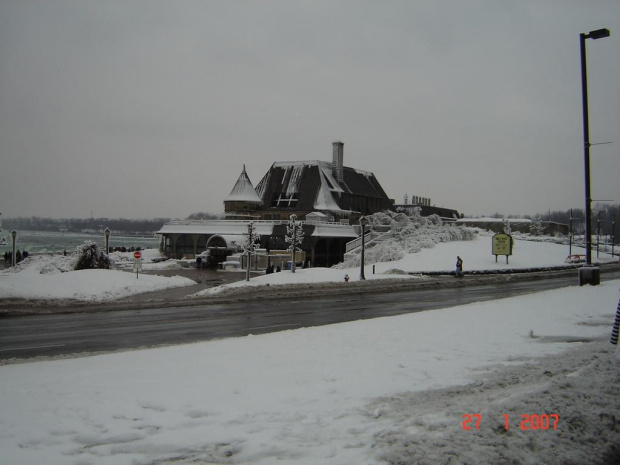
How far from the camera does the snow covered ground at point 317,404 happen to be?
5.44m

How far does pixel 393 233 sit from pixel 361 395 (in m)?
52.3

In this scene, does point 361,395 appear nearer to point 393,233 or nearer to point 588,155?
point 588,155

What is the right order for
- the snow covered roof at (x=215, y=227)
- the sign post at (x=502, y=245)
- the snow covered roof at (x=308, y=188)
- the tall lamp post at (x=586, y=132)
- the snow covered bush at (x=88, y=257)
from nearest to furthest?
1. the tall lamp post at (x=586, y=132)
2. the snow covered bush at (x=88, y=257)
3. the sign post at (x=502, y=245)
4. the snow covered roof at (x=215, y=227)
5. the snow covered roof at (x=308, y=188)

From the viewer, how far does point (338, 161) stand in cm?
7412

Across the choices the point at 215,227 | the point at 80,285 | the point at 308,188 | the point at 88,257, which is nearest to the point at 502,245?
the point at 308,188

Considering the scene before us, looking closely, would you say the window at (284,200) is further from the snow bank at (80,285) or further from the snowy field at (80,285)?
the snow bank at (80,285)

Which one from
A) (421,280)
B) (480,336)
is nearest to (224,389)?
(480,336)

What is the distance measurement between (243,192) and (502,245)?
108 feet

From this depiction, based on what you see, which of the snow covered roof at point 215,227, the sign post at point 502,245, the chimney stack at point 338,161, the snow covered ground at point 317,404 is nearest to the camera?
the snow covered ground at point 317,404

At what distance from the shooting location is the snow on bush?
50.8 m

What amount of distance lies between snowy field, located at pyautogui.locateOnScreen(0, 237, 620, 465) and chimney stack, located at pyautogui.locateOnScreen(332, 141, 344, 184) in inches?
2465
